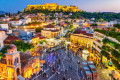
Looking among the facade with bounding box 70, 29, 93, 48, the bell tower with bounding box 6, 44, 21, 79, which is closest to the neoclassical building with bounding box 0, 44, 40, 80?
the bell tower with bounding box 6, 44, 21, 79

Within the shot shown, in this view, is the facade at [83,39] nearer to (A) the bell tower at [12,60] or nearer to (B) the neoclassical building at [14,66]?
(B) the neoclassical building at [14,66]

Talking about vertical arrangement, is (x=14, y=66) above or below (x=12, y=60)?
below

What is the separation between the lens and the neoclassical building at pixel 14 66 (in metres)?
14.4

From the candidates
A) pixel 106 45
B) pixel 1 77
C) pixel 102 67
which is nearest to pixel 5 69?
pixel 1 77

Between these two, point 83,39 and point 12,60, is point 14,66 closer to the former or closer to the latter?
point 12,60

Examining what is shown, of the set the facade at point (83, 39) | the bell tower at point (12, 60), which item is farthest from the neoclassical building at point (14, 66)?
the facade at point (83, 39)

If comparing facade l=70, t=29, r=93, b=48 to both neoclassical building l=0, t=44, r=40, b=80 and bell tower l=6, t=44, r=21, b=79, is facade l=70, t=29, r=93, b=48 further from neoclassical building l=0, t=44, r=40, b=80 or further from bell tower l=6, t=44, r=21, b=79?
bell tower l=6, t=44, r=21, b=79

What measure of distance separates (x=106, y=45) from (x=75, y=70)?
7330 millimetres

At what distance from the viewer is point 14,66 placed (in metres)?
14.3

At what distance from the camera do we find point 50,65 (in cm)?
1938

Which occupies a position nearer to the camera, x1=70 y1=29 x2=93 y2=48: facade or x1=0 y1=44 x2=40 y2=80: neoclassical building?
x1=0 y1=44 x2=40 y2=80: neoclassical building

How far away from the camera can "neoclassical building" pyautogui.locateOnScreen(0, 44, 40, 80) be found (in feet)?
47.3

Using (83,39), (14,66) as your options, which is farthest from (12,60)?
(83,39)

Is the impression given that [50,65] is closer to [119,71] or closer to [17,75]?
[17,75]
